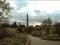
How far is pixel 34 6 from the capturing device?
4531mm

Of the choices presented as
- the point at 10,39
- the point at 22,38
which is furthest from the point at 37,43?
the point at 10,39

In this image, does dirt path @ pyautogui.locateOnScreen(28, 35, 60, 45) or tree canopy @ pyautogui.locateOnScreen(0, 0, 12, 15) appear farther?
tree canopy @ pyautogui.locateOnScreen(0, 0, 12, 15)

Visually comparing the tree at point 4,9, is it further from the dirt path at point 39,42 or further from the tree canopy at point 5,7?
the dirt path at point 39,42

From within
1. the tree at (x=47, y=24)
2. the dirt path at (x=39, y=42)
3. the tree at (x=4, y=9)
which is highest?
the tree at (x=4, y=9)

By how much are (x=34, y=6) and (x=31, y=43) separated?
44.1 inches

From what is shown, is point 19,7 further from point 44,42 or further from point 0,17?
point 44,42

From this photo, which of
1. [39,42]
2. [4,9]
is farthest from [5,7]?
[39,42]

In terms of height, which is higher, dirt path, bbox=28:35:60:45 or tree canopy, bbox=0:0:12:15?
tree canopy, bbox=0:0:12:15

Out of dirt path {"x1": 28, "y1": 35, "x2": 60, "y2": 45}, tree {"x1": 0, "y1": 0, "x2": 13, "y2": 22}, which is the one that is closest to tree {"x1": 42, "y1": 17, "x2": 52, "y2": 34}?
dirt path {"x1": 28, "y1": 35, "x2": 60, "y2": 45}

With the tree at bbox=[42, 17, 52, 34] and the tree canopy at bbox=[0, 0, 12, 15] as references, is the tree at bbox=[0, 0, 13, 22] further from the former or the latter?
the tree at bbox=[42, 17, 52, 34]

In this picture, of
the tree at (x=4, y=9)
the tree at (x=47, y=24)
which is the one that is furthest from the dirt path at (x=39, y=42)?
the tree at (x=4, y=9)

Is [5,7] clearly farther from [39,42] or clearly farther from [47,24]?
[39,42]

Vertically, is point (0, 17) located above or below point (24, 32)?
above

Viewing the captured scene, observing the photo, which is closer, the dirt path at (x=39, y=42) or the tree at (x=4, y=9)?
the dirt path at (x=39, y=42)
